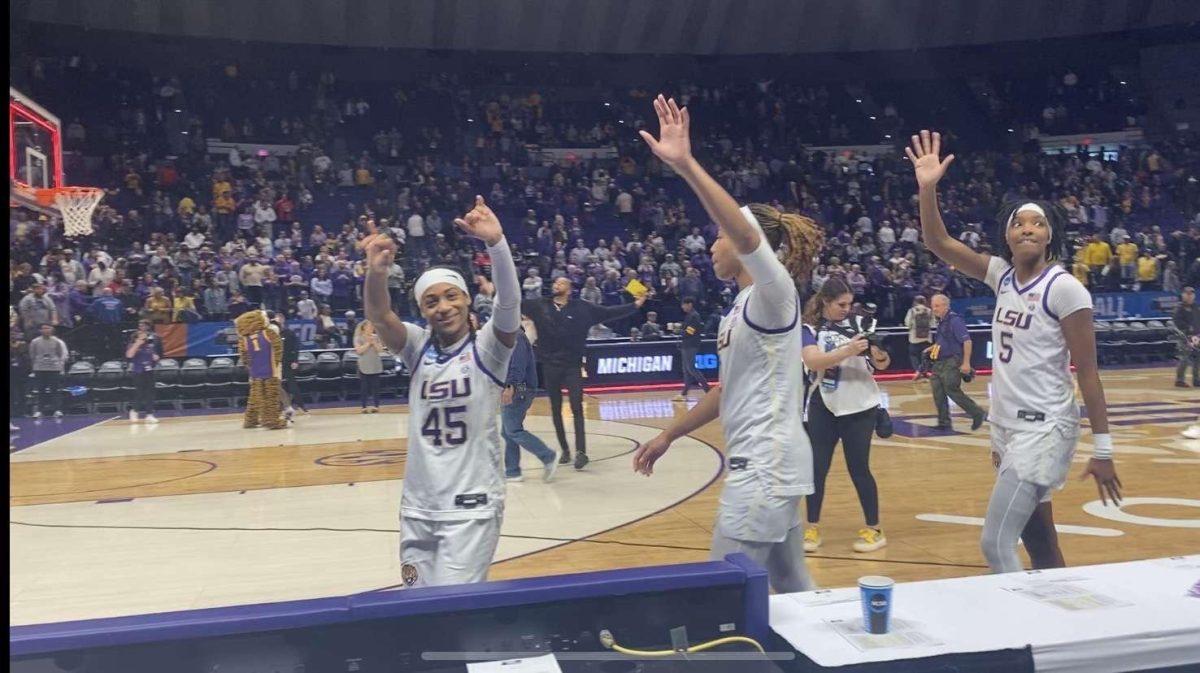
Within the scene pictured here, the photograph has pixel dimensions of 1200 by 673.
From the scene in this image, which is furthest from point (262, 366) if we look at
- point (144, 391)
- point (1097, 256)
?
point (1097, 256)

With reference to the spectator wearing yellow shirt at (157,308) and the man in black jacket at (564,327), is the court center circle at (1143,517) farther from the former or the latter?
the spectator wearing yellow shirt at (157,308)

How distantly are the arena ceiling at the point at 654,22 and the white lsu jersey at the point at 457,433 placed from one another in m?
22.1

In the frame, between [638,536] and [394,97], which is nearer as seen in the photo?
[638,536]

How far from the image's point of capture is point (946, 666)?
6.89ft

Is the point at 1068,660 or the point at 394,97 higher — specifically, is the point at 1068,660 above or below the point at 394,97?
below

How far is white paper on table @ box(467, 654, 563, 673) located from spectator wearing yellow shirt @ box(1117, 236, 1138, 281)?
2231 centimetres

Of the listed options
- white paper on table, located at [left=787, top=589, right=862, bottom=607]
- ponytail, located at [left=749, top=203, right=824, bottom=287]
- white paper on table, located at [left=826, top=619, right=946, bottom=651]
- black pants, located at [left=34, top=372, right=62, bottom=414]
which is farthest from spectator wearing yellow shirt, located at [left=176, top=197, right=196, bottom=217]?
white paper on table, located at [left=826, top=619, right=946, bottom=651]

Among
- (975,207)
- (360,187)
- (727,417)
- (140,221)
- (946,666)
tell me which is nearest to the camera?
(946,666)

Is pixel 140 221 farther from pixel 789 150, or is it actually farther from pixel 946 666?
pixel 946 666

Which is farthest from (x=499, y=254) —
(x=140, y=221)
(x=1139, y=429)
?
(x=140, y=221)

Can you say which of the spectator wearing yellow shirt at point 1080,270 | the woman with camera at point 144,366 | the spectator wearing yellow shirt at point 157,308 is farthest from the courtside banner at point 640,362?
the spectator wearing yellow shirt at point 1080,270

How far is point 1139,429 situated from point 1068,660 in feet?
32.3

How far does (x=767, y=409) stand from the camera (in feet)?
9.52

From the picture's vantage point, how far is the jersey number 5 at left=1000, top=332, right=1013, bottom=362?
3.65 m
